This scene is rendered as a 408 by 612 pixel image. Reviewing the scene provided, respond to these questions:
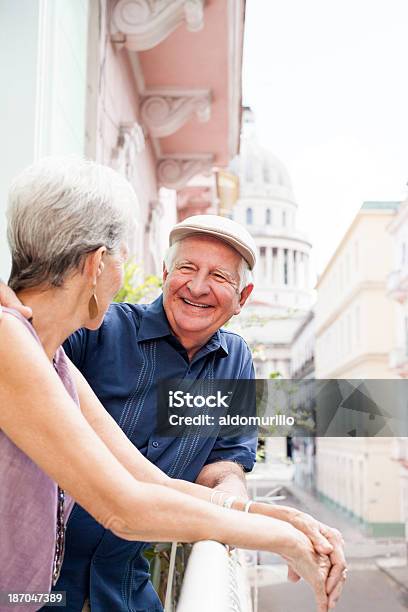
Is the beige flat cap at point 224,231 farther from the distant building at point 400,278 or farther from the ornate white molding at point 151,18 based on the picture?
the distant building at point 400,278

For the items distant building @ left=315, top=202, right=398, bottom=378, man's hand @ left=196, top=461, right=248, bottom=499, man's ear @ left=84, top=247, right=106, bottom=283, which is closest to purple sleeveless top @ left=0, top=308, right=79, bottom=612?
man's ear @ left=84, top=247, right=106, bottom=283

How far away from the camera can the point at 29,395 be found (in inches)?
26.1

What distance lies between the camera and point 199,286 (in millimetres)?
1325

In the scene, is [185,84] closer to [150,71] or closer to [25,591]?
[150,71]

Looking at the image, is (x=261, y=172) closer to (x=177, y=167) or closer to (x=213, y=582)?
(x=177, y=167)

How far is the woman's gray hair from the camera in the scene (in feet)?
2.53

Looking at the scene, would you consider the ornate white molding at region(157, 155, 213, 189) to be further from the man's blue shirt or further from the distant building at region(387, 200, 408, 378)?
the man's blue shirt

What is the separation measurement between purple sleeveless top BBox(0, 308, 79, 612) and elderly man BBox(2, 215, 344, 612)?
30cm

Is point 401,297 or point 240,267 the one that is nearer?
point 240,267

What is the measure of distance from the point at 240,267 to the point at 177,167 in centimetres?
384

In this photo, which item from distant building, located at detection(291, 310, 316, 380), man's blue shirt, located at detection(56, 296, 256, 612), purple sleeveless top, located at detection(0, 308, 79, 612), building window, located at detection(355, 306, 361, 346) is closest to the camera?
purple sleeveless top, located at detection(0, 308, 79, 612)

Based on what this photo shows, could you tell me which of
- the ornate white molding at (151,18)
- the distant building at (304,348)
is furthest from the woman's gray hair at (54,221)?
the distant building at (304,348)

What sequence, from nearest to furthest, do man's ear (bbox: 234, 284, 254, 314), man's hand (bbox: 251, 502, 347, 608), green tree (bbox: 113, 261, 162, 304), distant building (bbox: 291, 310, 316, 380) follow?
1. man's hand (bbox: 251, 502, 347, 608)
2. man's ear (bbox: 234, 284, 254, 314)
3. green tree (bbox: 113, 261, 162, 304)
4. distant building (bbox: 291, 310, 316, 380)

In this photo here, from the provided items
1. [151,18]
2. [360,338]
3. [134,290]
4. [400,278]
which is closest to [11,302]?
[134,290]
